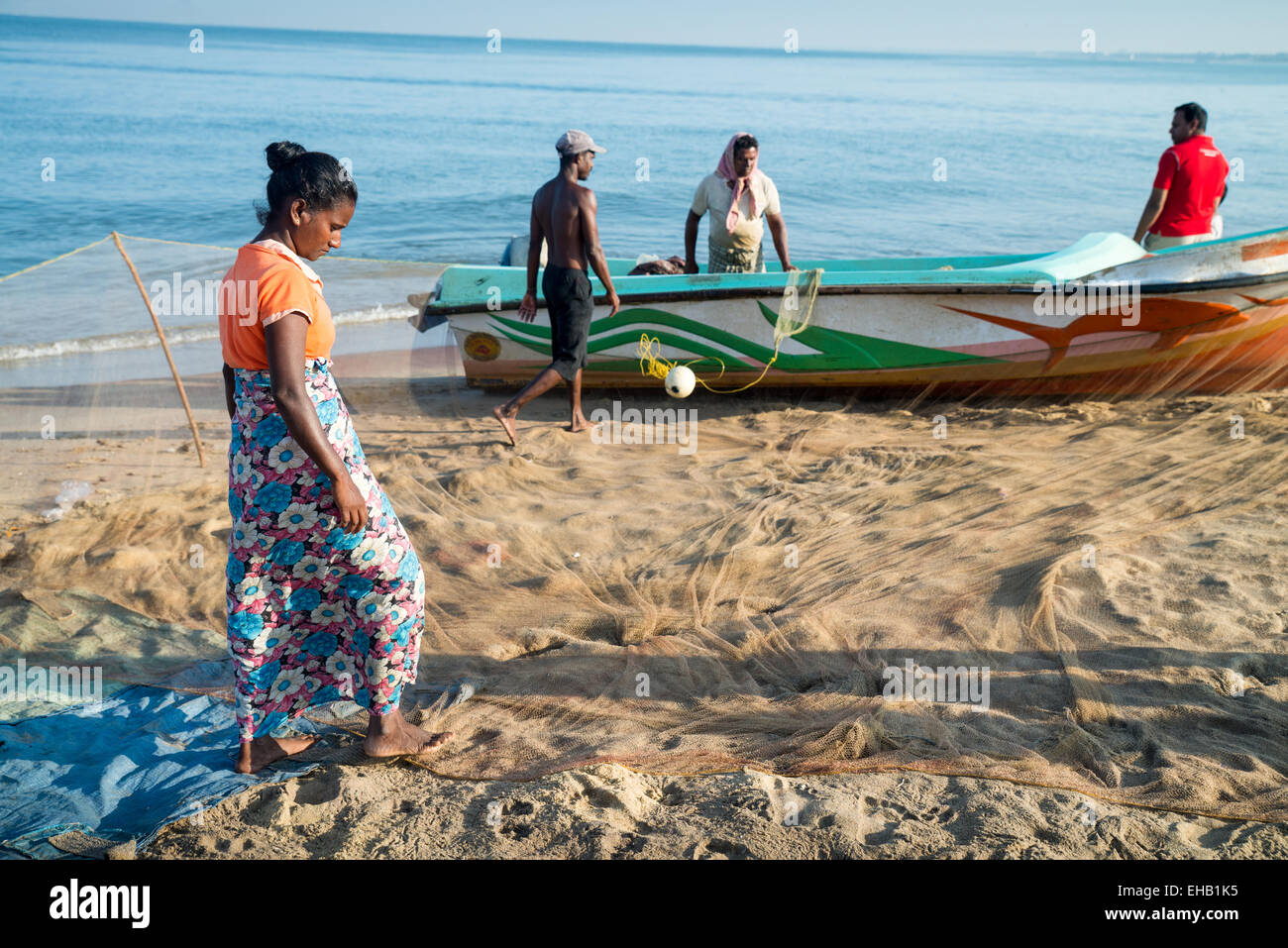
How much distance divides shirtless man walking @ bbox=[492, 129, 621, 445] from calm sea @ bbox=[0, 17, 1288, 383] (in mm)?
2849

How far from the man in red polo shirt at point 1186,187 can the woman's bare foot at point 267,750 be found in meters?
6.58

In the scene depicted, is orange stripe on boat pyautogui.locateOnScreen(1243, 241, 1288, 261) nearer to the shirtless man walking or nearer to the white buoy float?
the white buoy float

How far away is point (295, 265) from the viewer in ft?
8.19

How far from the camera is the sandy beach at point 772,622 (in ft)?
8.75

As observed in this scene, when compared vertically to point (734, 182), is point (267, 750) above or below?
below

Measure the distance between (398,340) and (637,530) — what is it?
545cm

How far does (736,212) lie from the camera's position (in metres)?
7.01

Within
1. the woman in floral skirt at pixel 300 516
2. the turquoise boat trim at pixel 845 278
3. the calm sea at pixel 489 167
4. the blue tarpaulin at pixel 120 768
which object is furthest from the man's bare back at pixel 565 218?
the blue tarpaulin at pixel 120 768

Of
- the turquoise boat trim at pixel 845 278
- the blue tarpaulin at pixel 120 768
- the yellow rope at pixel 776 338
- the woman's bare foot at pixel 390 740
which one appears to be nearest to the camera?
the blue tarpaulin at pixel 120 768

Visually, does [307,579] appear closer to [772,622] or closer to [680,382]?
[772,622]

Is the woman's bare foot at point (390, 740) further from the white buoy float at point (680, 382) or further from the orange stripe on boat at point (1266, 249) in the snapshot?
the orange stripe on boat at point (1266, 249)

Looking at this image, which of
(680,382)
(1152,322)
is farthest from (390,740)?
(1152,322)

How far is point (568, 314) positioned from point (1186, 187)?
4596 mm

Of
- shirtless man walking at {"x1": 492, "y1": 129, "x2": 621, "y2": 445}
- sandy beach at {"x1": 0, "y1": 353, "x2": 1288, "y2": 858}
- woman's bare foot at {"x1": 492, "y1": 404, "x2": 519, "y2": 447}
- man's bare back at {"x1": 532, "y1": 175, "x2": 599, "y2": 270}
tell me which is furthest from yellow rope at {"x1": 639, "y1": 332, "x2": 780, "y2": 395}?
woman's bare foot at {"x1": 492, "y1": 404, "x2": 519, "y2": 447}
